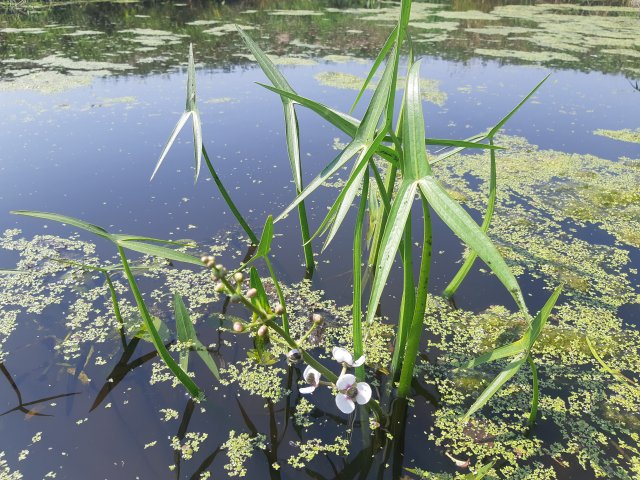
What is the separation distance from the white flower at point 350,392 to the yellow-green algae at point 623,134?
3033 millimetres

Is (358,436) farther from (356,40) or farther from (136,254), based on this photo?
(356,40)

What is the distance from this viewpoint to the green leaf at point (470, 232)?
706 millimetres

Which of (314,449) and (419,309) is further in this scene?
(314,449)

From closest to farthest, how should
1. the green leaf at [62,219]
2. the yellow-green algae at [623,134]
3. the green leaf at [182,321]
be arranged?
the green leaf at [62,219]
the green leaf at [182,321]
the yellow-green algae at [623,134]

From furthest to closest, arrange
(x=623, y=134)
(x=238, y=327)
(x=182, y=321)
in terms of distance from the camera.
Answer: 1. (x=623, y=134)
2. (x=182, y=321)
3. (x=238, y=327)

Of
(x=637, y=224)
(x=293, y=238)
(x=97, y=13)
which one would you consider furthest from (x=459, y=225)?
(x=97, y=13)

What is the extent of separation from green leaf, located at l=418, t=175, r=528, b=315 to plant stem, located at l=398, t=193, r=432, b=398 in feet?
0.17

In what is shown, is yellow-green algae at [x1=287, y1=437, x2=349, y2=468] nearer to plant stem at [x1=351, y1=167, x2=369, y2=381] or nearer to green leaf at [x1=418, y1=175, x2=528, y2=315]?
plant stem at [x1=351, y1=167, x2=369, y2=381]

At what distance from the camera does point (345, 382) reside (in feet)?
2.80

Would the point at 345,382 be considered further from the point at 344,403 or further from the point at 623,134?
the point at 623,134

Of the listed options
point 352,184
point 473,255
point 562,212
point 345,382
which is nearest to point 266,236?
point 352,184

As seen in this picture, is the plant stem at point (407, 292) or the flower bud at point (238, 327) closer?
the flower bud at point (238, 327)

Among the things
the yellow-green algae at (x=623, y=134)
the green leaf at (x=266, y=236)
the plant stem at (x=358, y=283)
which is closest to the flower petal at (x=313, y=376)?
the plant stem at (x=358, y=283)

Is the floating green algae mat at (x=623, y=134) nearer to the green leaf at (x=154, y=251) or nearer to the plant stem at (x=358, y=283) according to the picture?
the plant stem at (x=358, y=283)
